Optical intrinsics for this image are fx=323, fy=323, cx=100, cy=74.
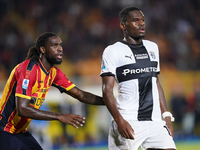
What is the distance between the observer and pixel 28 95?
158 inches

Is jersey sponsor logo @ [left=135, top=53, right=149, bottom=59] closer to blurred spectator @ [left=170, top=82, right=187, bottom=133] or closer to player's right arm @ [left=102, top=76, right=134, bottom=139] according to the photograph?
player's right arm @ [left=102, top=76, right=134, bottom=139]

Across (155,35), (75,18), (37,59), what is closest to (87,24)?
(75,18)

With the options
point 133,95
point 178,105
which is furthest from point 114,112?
point 178,105

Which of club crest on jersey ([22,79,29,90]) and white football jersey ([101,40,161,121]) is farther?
club crest on jersey ([22,79,29,90])

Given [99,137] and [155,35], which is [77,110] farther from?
[155,35]

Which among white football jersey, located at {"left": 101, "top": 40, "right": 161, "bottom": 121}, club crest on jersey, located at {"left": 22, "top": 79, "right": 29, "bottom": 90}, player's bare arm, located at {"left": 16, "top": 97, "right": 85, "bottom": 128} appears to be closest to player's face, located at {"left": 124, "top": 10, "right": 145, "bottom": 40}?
white football jersey, located at {"left": 101, "top": 40, "right": 161, "bottom": 121}

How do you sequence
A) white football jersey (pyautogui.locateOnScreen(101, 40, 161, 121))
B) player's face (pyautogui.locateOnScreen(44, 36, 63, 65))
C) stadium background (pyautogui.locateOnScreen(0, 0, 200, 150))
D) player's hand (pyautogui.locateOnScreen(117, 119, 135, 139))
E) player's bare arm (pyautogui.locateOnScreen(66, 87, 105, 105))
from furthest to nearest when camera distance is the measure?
1. stadium background (pyautogui.locateOnScreen(0, 0, 200, 150))
2. player's bare arm (pyautogui.locateOnScreen(66, 87, 105, 105))
3. player's face (pyautogui.locateOnScreen(44, 36, 63, 65))
4. white football jersey (pyautogui.locateOnScreen(101, 40, 161, 121))
5. player's hand (pyautogui.locateOnScreen(117, 119, 135, 139))

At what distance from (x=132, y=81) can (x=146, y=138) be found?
2.28 feet

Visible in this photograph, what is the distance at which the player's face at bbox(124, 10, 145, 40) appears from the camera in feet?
13.1

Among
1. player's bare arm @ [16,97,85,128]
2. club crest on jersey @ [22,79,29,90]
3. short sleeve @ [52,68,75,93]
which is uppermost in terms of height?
short sleeve @ [52,68,75,93]

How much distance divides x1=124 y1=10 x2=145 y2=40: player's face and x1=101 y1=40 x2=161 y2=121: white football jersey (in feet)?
0.68

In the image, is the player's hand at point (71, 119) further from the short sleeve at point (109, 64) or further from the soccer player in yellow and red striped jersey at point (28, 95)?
the short sleeve at point (109, 64)

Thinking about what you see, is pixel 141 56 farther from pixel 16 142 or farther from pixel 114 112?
pixel 16 142

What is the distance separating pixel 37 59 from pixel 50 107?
17.5 ft
